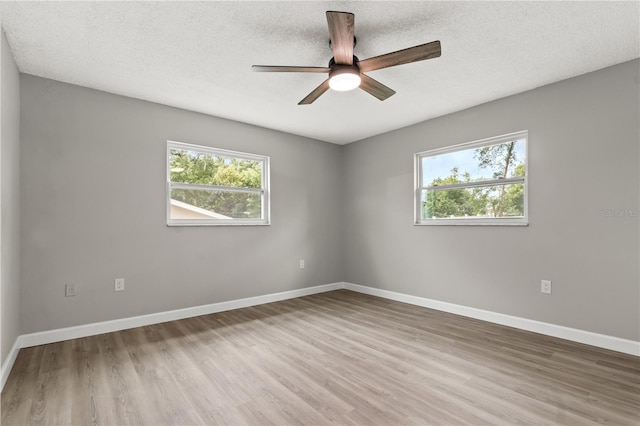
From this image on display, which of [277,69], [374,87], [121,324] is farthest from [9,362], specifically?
[374,87]

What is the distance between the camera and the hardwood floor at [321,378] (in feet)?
5.95

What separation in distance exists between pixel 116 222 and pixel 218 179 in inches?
49.6

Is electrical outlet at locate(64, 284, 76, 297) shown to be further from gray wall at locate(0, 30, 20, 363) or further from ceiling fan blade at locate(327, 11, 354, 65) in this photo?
ceiling fan blade at locate(327, 11, 354, 65)

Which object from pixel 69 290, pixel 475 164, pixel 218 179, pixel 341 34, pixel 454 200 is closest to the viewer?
pixel 341 34

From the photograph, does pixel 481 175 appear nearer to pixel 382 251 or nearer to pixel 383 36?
pixel 382 251

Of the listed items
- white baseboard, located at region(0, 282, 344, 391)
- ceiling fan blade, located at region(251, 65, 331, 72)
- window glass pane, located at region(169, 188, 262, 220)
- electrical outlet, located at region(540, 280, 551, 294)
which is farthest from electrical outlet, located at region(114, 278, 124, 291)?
electrical outlet, located at region(540, 280, 551, 294)

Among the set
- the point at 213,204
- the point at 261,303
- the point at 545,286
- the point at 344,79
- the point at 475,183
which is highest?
the point at 344,79

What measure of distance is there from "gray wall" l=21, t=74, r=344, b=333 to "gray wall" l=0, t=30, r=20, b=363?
152 millimetres

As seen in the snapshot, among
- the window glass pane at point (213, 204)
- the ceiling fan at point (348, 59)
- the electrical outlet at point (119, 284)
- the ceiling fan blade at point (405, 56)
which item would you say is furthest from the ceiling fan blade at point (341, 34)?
the electrical outlet at point (119, 284)

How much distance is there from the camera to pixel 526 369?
7.73 feet

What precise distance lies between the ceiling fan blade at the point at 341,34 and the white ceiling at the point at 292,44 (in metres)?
0.21

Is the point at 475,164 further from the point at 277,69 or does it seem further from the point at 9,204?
the point at 9,204

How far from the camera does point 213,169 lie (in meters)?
4.06

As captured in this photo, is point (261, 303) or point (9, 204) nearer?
point (9, 204)
